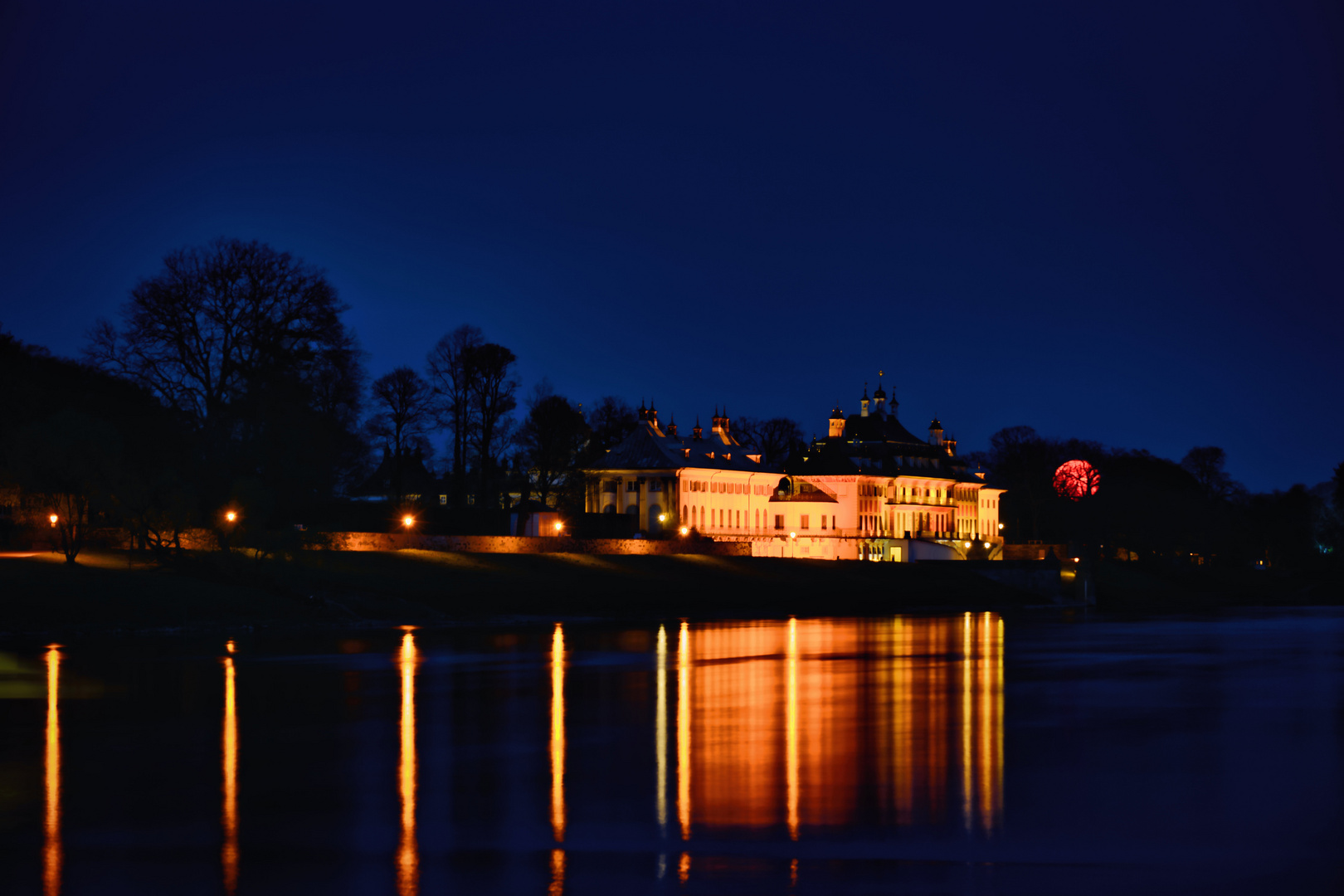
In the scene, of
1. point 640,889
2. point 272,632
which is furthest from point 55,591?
point 640,889

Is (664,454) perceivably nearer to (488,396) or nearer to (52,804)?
(488,396)

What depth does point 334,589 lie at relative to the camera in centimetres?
5525

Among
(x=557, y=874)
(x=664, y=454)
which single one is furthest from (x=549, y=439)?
(x=557, y=874)

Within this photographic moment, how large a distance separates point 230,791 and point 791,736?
8503 mm

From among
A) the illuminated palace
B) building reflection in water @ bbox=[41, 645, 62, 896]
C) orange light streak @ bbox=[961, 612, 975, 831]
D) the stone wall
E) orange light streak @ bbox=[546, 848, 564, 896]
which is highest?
the illuminated palace

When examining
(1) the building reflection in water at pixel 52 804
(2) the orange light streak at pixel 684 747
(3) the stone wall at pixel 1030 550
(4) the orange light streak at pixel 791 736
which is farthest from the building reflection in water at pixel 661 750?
(3) the stone wall at pixel 1030 550

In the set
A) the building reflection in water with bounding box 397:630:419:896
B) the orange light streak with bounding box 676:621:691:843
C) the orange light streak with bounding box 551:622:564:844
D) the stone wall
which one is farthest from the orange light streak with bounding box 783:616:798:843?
the stone wall

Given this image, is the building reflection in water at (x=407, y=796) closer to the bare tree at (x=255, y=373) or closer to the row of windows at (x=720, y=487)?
the bare tree at (x=255, y=373)

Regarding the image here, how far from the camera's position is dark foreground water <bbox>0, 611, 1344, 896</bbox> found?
13.8 metres

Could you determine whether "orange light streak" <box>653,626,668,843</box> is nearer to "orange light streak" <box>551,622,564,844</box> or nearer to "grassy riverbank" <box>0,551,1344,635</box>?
"orange light streak" <box>551,622,564,844</box>

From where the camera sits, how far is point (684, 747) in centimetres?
2155

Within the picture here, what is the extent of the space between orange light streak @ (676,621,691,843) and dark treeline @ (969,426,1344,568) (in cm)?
8827

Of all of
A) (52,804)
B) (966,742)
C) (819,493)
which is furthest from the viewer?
(819,493)

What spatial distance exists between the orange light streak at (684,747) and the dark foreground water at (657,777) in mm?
72
